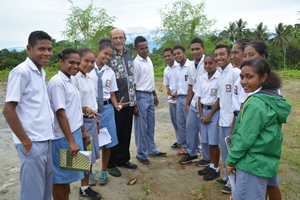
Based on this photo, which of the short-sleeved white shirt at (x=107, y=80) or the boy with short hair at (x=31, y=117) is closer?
the boy with short hair at (x=31, y=117)

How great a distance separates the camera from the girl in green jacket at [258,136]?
1.77 meters

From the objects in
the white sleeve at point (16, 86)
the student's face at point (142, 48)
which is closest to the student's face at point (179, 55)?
the student's face at point (142, 48)

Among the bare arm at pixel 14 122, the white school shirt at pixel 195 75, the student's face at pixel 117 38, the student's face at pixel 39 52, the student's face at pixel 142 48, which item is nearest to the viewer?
the bare arm at pixel 14 122

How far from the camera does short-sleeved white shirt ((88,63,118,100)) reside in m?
3.21

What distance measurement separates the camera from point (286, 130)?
5.38m

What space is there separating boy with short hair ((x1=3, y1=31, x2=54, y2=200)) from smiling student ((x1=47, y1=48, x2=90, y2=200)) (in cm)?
21

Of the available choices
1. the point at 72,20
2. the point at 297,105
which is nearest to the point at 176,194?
the point at 297,105

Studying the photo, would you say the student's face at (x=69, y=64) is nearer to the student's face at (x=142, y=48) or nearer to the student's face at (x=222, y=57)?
the student's face at (x=142, y=48)

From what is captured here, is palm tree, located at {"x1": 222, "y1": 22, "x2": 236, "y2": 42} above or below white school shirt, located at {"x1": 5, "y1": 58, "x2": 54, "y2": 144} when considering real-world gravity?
above

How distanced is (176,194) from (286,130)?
3841 mm

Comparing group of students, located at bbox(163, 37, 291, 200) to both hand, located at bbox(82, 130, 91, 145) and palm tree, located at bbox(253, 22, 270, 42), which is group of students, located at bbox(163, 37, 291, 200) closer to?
hand, located at bbox(82, 130, 91, 145)

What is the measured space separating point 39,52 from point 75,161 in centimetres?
108

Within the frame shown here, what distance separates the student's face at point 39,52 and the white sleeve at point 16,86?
22 centimetres

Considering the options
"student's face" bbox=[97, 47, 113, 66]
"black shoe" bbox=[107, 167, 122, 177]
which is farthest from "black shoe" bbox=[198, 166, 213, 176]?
"student's face" bbox=[97, 47, 113, 66]
